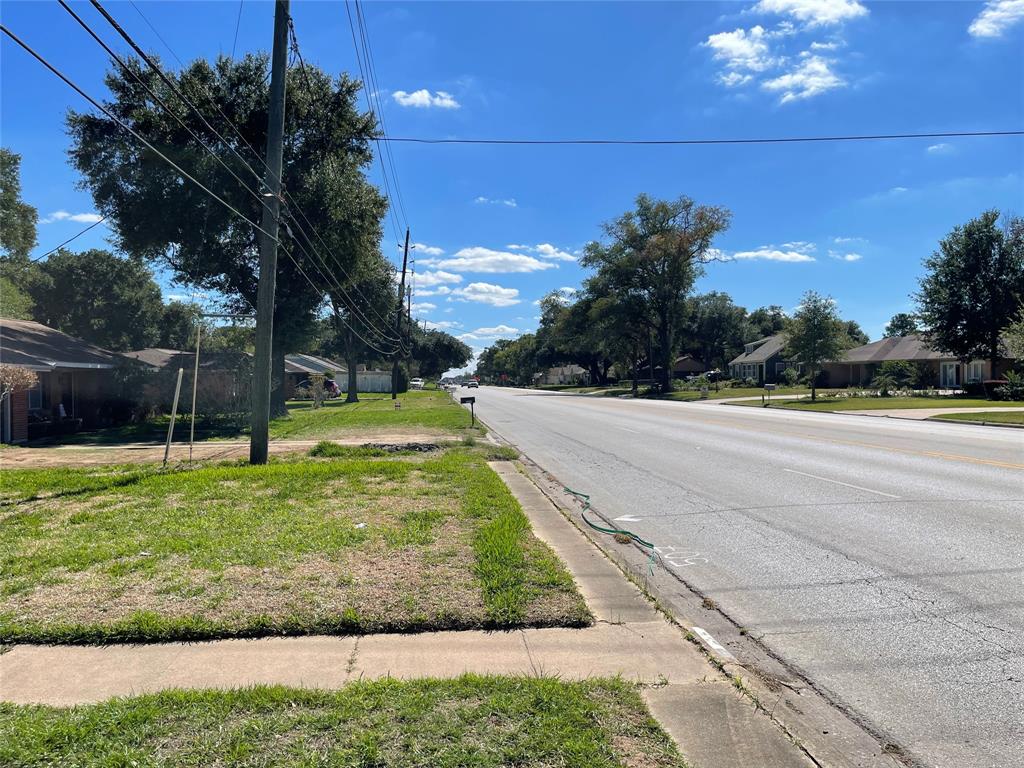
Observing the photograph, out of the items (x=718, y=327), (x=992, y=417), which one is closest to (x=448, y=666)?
(x=992, y=417)

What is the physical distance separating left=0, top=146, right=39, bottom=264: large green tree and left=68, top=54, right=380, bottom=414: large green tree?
38.1 feet

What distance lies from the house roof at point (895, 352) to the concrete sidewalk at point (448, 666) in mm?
57783

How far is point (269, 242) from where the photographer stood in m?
13.5

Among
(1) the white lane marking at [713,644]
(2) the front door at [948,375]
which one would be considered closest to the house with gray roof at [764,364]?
(2) the front door at [948,375]

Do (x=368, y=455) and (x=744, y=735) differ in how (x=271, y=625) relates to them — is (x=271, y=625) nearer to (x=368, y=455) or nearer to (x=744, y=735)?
(x=744, y=735)

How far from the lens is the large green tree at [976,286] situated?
4456 centimetres

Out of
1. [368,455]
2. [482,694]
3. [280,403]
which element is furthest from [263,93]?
[482,694]

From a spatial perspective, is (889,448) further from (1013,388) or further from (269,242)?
(1013,388)

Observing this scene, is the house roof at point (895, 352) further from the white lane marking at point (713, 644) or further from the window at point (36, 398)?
the white lane marking at point (713, 644)

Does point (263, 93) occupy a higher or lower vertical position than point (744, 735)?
higher

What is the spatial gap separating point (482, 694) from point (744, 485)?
8.26 metres

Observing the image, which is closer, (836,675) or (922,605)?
(836,675)

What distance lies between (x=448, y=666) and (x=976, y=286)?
5277 cm

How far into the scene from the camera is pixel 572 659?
4.31 meters
